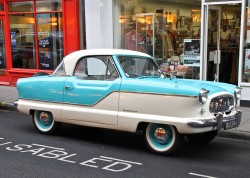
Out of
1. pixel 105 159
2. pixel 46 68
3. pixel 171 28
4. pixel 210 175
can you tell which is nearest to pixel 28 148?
pixel 105 159

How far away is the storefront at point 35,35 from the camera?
12289 millimetres

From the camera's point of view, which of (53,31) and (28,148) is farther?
(53,31)

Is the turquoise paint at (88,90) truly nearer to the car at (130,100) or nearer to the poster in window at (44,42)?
the car at (130,100)

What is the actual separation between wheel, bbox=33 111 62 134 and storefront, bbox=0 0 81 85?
513 centimetres

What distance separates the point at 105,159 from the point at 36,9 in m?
8.76

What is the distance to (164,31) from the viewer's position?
11.0m

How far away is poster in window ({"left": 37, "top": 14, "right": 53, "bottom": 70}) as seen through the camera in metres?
13.0

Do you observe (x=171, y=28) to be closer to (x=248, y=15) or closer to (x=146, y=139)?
(x=248, y=15)

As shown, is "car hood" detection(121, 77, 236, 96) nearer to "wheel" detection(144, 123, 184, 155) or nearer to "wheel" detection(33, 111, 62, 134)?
"wheel" detection(144, 123, 184, 155)

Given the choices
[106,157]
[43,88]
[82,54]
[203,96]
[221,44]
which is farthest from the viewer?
[221,44]

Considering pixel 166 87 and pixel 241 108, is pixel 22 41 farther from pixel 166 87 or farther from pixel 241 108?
pixel 166 87

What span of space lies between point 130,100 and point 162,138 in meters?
0.79

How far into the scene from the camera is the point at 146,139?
607 centimetres

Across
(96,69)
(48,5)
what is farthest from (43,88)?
(48,5)
